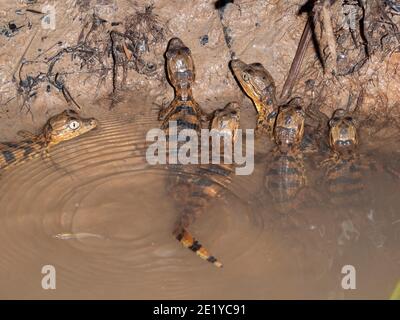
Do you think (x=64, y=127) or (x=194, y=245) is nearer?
(x=194, y=245)

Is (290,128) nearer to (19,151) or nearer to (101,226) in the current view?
(101,226)

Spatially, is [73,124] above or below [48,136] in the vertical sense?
above

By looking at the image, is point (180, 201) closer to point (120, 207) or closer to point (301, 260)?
point (120, 207)

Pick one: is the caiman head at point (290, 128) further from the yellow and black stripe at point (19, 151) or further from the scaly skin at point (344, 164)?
the yellow and black stripe at point (19, 151)

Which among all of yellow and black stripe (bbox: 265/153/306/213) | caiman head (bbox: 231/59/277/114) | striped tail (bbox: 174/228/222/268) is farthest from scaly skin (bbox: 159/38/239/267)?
yellow and black stripe (bbox: 265/153/306/213)

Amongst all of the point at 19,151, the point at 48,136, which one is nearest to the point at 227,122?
the point at 48,136

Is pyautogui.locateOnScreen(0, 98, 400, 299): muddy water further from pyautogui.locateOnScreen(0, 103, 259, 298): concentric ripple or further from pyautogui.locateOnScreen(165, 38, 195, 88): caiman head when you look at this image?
pyautogui.locateOnScreen(165, 38, 195, 88): caiman head

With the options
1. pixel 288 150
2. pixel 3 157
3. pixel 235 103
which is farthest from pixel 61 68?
pixel 288 150
